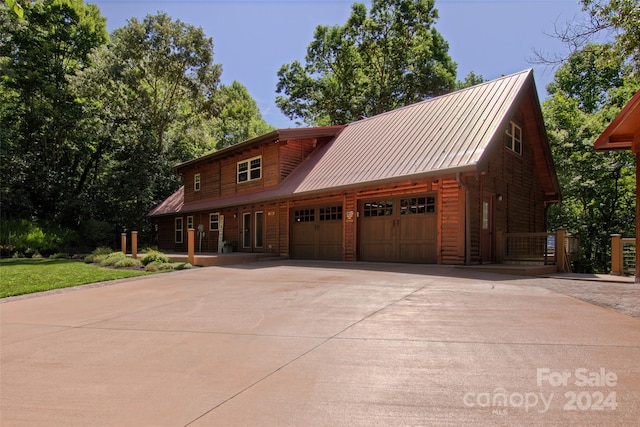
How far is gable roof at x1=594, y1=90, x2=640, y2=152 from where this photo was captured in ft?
22.1

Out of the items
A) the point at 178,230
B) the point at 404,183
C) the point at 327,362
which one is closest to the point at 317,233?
the point at 404,183

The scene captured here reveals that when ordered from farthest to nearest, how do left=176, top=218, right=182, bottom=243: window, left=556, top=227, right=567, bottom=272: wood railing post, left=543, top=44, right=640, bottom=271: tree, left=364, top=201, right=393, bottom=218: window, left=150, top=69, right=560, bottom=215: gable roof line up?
left=176, top=218, right=182, bottom=243: window < left=543, top=44, right=640, bottom=271: tree < left=364, top=201, right=393, bottom=218: window < left=556, top=227, right=567, bottom=272: wood railing post < left=150, top=69, right=560, bottom=215: gable roof

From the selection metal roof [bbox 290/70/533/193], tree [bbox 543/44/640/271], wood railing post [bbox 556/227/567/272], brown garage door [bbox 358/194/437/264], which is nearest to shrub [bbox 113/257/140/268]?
metal roof [bbox 290/70/533/193]

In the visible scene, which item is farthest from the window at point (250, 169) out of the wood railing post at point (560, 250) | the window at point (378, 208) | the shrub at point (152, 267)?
the wood railing post at point (560, 250)

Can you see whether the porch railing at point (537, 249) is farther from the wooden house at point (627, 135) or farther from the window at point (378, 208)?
the window at point (378, 208)

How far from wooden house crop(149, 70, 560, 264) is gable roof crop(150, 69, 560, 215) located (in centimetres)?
5

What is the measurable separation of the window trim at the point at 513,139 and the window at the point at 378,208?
4644 mm

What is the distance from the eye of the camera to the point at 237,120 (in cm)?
4316

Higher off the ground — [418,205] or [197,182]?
[197,182]

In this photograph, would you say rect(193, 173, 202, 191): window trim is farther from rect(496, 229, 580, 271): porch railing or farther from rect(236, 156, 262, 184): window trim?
Answer: rect(496, 229, 580, 271): porch railing

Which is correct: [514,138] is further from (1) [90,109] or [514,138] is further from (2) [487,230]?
(1) [90,109]

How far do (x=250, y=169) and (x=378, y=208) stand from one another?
7.68 metres

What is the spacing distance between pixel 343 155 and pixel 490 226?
574cm

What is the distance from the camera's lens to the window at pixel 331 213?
1385 cm
